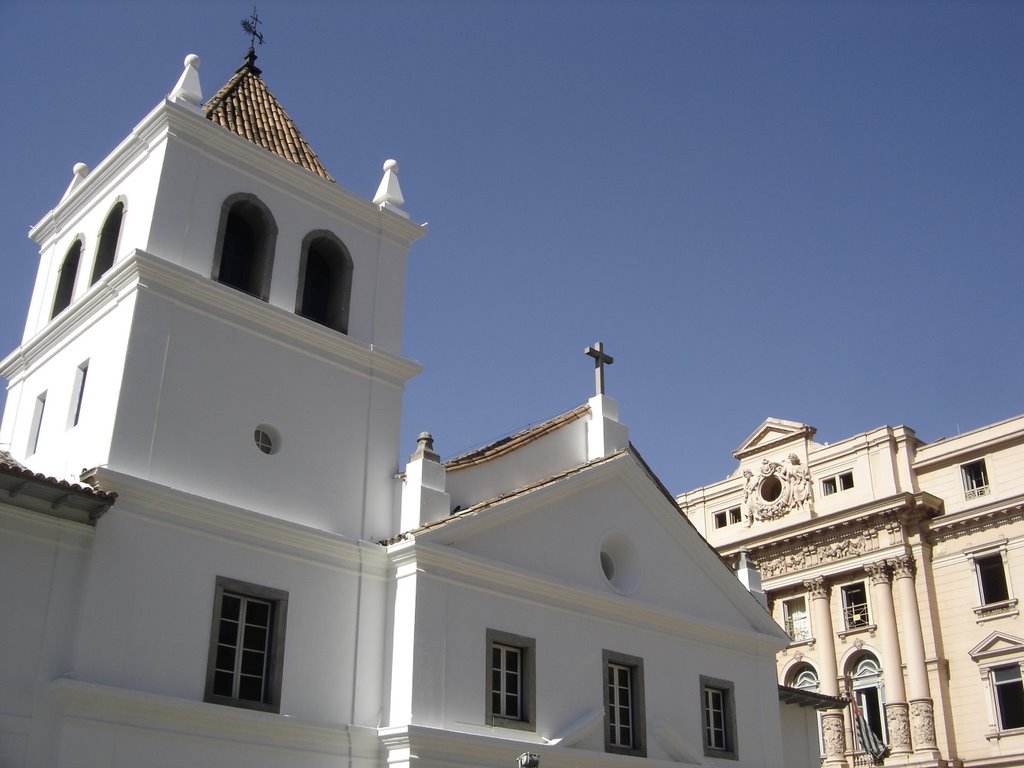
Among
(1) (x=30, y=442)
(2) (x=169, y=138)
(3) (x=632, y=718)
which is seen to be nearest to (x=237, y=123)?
(2) (x=169, y=138)

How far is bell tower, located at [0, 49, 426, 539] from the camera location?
17.3 meters

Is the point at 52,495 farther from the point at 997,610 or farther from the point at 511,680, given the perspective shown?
the point at 997,610

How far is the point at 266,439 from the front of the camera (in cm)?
1838

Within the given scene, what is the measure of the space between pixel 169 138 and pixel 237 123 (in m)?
2.33

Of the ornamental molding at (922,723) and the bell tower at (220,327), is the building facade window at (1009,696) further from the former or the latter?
the bell tower at (220,327)

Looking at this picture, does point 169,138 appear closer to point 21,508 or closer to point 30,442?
point 30,442

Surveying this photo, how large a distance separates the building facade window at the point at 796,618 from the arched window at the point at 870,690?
7.79 ft

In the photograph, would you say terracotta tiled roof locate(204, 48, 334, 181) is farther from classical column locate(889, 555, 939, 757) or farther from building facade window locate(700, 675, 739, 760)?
classical column locate(889, 555, 939, 757)

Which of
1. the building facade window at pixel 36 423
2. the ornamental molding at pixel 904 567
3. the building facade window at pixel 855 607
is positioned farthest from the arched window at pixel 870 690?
the building facade window at pixel 36 423

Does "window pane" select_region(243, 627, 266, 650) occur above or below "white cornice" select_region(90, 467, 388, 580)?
below

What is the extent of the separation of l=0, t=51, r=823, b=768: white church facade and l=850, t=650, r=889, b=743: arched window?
703 inches

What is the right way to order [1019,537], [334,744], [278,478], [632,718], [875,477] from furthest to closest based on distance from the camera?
[875,477]
[1019,537]
[632,718]
[278,478]
[334,744]

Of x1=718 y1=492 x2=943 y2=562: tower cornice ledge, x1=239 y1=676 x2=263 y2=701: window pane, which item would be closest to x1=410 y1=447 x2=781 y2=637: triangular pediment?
x1=239 y1=676 x2=263 y2=701: window pane

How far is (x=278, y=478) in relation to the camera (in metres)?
18.2
